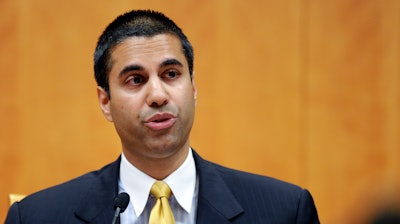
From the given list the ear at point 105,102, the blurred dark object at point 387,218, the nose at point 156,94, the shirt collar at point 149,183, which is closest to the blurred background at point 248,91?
the ear at point 105,102

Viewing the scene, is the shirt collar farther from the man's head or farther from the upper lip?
the upper lip

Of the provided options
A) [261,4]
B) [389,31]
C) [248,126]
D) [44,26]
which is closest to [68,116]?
[44,26]

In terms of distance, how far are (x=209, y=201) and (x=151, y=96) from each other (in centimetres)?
34

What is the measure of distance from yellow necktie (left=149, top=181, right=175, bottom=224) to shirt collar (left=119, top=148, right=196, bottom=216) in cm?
2

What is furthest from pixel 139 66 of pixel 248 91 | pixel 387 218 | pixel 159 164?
pixel 248 91

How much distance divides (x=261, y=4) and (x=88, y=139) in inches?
42.5

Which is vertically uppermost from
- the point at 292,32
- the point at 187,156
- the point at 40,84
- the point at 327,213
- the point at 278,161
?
the point at 292,32

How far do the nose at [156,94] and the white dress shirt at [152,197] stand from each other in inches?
8.7

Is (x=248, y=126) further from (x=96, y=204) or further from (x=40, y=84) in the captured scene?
(x=96, y=204)

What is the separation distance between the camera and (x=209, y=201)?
5.85 ft

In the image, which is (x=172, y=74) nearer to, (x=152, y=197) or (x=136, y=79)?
(x=136, y=79)

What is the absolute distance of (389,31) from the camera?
3230 millimetres

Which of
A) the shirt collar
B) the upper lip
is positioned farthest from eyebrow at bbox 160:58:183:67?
the shirt collar

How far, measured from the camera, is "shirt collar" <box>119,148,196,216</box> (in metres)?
1.76
